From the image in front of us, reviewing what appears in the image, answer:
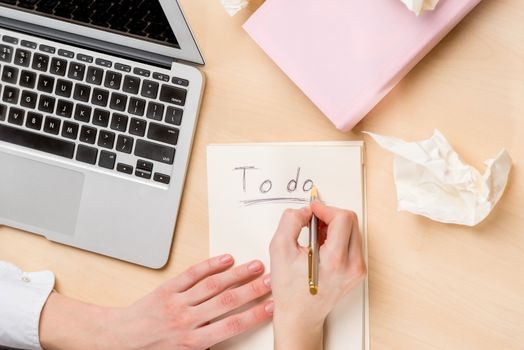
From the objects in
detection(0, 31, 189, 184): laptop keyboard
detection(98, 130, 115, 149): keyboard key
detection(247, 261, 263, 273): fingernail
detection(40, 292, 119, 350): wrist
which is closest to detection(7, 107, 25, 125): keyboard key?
detection(0, 31, 189, 184): laptop keyboard

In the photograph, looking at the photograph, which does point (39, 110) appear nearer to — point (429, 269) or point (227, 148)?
point (227, 148)

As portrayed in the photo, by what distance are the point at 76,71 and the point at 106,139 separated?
0.30ft

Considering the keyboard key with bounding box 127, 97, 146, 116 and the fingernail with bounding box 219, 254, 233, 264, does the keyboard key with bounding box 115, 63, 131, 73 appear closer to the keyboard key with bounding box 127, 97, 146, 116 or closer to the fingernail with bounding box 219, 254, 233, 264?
the keyboard key with bounding box 127, 97, 146, 116

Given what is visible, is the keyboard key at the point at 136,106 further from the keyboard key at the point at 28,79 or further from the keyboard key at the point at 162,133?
the keyboard key at the point at 28,79

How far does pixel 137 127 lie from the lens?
2.31ft

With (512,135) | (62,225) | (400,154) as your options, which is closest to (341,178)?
(400,154)

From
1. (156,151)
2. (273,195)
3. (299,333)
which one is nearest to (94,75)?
(156,151)

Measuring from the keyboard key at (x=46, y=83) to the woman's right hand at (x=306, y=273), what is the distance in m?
0.32

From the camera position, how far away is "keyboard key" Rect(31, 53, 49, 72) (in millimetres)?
730

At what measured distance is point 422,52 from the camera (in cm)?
63

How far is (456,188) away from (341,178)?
0.12 metres

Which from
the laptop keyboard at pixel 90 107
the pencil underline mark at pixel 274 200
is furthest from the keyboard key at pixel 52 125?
the pencil underline mark at pixel 274 200

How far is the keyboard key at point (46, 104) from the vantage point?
730 mm

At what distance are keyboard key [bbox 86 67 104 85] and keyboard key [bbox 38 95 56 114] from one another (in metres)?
0.05
